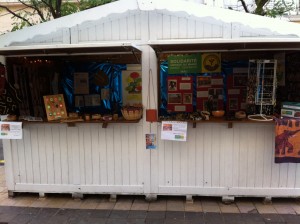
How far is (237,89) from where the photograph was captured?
616 centimetres

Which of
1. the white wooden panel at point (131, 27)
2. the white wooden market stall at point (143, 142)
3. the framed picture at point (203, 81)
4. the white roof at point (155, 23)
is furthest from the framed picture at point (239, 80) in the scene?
the white wooden panel at point (131, 27)

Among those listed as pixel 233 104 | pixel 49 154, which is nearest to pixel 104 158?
pixel 49 154

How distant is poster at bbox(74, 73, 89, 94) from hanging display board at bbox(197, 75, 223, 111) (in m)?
2.51

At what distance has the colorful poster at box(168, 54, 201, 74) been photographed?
5992 millimetres

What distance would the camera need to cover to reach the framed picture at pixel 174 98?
6.29 m

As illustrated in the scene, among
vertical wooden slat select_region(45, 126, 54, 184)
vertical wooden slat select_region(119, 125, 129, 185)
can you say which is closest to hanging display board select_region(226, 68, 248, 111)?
vertical wooden slat select_region(119, 125, 129, 185)

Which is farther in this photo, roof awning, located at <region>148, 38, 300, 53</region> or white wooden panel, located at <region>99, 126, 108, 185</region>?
white wooden panel, located at <region>99, 126, 108, 185</region>

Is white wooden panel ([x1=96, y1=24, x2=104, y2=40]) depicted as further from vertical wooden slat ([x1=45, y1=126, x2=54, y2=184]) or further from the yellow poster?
the yellow poster

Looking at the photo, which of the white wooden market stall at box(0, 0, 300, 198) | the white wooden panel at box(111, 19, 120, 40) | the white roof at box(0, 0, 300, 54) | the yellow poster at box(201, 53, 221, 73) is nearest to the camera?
the white roof at box(0, 0, 300, 54)

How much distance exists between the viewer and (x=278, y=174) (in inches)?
194

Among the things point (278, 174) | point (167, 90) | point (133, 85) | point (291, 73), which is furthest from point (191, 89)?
point (278, 174)

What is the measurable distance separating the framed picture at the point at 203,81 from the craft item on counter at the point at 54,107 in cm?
281

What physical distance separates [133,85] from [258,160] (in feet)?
9.94

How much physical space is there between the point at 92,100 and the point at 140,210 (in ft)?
9.48
